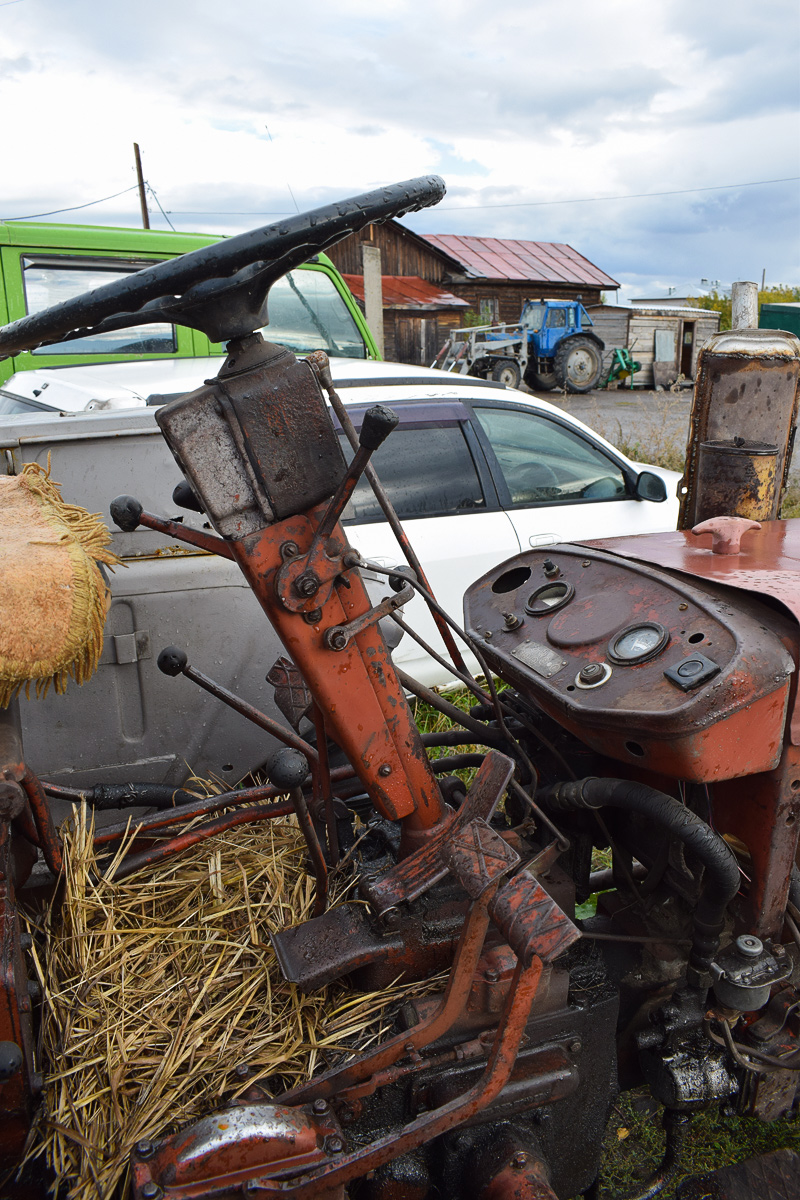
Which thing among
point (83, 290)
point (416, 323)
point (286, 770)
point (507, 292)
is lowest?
point (286, 770)

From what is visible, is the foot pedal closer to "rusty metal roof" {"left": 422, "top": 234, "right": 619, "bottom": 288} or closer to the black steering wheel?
the black steering wheel

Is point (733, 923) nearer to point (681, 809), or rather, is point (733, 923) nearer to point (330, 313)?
point (681, 809)

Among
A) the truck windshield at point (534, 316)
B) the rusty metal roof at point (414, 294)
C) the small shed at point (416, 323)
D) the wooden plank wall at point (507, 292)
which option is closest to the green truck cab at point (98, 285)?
the truck windshield at point (534, 316)

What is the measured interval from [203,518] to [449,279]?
2719cm

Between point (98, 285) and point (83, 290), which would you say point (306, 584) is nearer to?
point (98, 285)

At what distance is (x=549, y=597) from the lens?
2.14m

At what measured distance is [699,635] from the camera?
1.66 metres

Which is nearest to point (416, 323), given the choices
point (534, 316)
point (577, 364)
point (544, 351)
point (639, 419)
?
point (534, 316)

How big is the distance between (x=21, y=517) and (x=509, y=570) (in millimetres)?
1230

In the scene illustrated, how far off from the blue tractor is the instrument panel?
18.2 metres

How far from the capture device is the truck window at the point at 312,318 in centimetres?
571

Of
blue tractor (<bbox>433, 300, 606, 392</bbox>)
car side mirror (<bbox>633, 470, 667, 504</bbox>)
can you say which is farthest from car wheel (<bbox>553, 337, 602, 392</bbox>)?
car side mirror (<bbox>633, 470, 667, 504</bbox>)

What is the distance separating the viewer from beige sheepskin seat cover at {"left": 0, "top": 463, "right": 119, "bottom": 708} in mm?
1554

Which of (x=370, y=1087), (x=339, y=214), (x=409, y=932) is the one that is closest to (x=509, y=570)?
(x=409, y=932)
